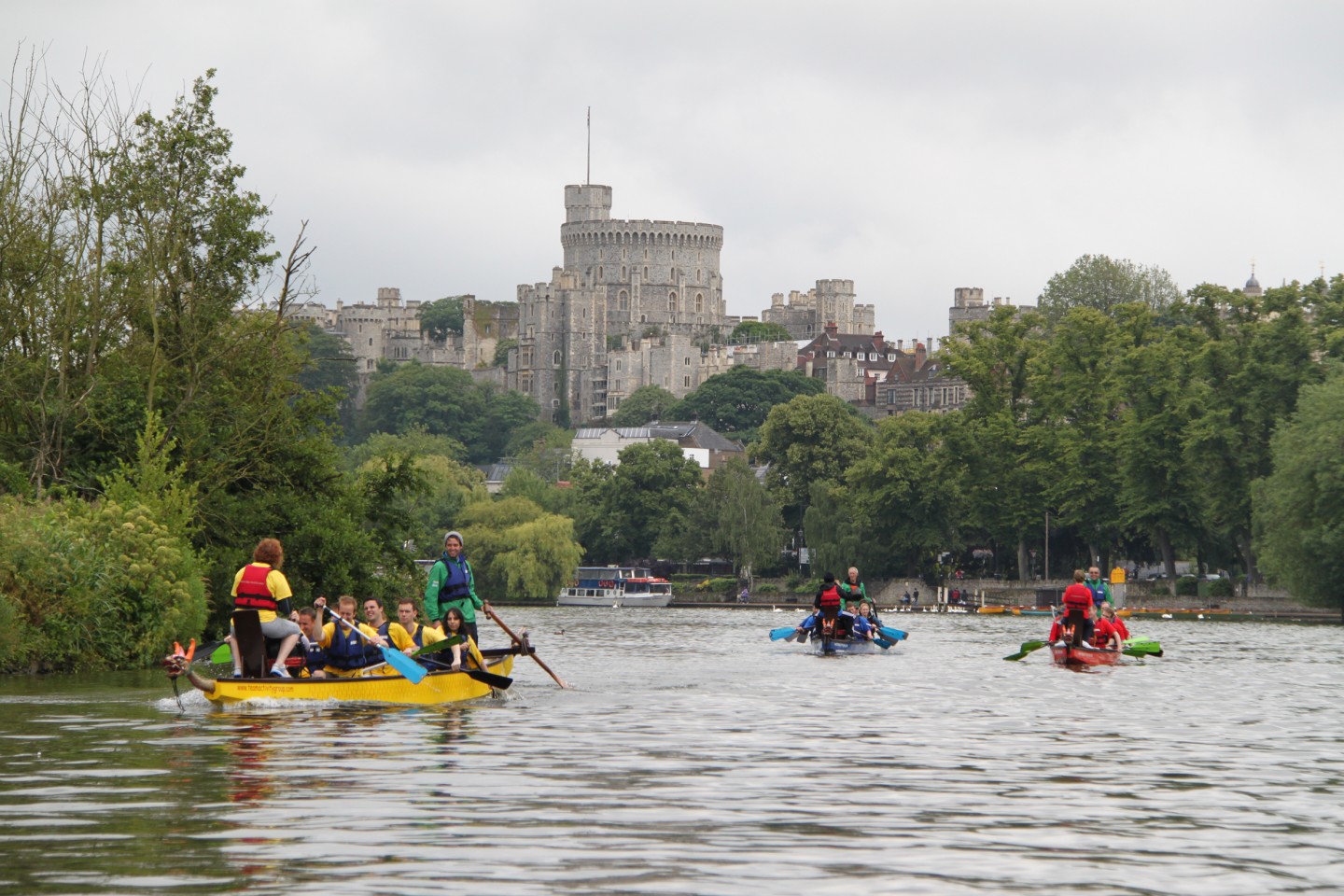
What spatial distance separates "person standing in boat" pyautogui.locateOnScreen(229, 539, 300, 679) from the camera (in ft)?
74.6

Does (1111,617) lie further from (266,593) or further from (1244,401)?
(1244,401)

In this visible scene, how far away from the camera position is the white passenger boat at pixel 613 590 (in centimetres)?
11850

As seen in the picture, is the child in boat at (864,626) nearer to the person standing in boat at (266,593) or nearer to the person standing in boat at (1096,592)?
the person standing in boat at (1096,592)

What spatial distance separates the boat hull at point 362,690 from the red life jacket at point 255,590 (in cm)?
85

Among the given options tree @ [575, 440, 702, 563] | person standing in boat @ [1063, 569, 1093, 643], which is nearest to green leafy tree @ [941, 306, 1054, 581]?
tree @ [575, 440, 702, 563]

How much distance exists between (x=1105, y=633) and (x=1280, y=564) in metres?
38.2

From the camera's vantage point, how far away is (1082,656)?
3662 centimetres

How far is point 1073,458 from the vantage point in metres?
96.2

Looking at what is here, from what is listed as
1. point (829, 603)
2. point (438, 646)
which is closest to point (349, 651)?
point (438, 646)

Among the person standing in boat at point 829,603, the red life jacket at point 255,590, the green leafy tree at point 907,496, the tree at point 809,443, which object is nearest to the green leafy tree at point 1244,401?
the green leafy tree at point 907,496

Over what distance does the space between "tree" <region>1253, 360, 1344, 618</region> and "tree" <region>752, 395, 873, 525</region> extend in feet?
175

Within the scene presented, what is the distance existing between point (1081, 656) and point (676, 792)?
22282 millimetres

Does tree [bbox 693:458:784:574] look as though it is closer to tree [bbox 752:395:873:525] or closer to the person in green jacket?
tree [bbox 752:395:873:525]

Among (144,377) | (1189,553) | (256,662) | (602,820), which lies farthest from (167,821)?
(1189,553)
